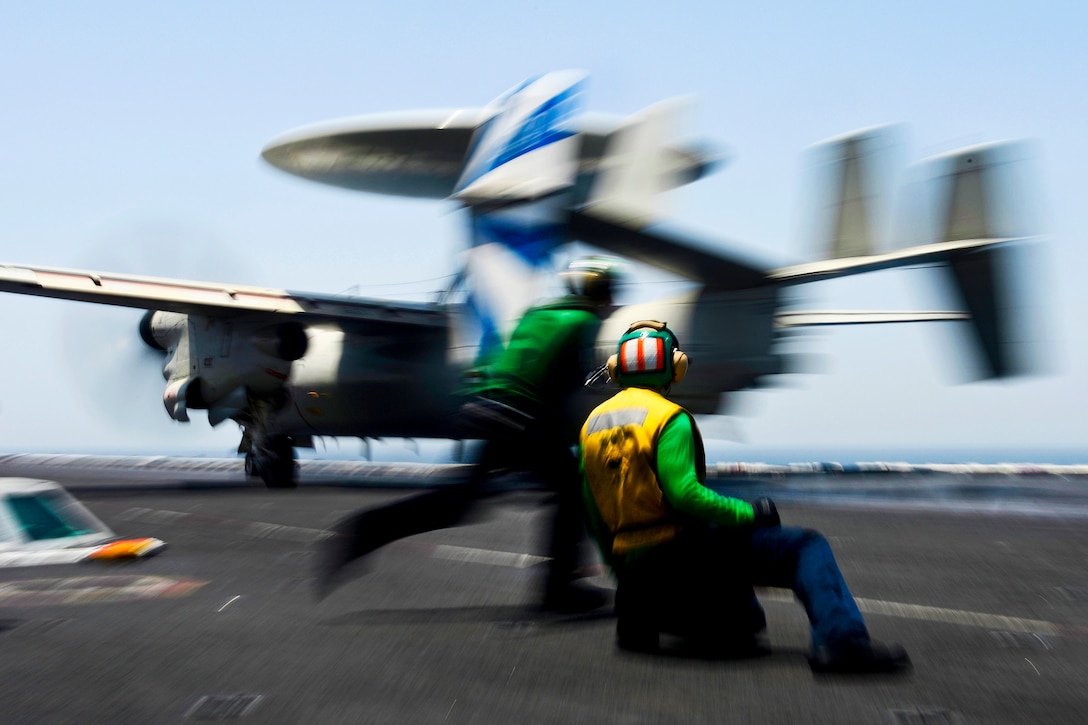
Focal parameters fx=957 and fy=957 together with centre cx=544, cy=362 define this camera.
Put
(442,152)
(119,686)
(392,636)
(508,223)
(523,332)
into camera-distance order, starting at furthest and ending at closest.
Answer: (442,152), (508,223), (523,332), (392,636), (119,686)

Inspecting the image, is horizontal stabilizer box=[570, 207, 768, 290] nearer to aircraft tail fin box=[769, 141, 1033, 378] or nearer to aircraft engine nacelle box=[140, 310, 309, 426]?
aircraft tail fin box=[769, 141, 1033, 378]

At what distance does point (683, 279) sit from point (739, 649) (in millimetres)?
8325

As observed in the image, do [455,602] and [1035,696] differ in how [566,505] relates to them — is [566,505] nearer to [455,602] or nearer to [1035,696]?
[455,602]

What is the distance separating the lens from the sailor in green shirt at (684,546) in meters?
4.04

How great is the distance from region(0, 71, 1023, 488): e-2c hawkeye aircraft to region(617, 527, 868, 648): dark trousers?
2398 millimetres

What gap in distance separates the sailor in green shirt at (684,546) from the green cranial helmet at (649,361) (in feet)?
0.51

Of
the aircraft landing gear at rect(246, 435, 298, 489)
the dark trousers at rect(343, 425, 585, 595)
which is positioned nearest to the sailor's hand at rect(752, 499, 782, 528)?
the dark trousers at rect(343, 425, 585, 595)

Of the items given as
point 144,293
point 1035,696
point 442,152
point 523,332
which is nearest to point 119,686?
point 523,332

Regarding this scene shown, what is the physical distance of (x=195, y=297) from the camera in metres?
17.3

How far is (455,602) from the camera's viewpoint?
5.80 m

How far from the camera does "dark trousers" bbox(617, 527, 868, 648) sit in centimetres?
408

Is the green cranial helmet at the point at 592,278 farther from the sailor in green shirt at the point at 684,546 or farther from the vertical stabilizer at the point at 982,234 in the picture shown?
the vertical stabilizer at the point at 982,234

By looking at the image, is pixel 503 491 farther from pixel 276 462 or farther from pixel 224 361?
pixel 276 462

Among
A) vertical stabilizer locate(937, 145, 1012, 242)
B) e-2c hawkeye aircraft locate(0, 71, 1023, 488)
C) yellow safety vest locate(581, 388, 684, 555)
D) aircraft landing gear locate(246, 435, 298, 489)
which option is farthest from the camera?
aircraft landing gear locate(246, 435, 298, 489)
